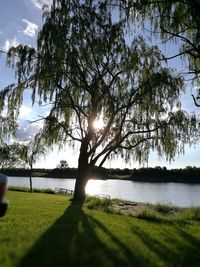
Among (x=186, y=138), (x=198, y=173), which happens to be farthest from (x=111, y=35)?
(x=198, y=173)

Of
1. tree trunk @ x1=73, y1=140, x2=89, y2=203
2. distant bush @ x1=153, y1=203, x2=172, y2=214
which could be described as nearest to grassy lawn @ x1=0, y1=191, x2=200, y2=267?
distant bush @ x1=153, y1=203, x2=172, y2=214

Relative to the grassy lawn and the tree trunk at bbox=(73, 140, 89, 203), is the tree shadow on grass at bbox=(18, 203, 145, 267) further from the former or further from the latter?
the tree trunk at bbox=(73, 140, 89, 203)

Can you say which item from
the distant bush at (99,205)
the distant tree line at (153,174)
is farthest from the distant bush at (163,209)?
the distant tree line at (153,174)

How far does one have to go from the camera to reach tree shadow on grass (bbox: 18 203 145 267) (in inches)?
226

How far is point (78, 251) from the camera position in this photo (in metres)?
6.40

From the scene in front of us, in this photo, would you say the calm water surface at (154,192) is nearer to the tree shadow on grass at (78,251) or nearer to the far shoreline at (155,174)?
the far shoreline at (155,174)

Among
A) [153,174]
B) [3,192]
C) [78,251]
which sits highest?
[153,174]

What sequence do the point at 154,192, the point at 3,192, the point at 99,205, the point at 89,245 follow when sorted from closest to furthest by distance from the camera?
the point at 3,192, the point at 89,245, the point at 99,205, the point at 154,192

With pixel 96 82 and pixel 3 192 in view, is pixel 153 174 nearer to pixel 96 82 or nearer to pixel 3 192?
pixel 96 82

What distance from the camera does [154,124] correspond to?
65.5 feet

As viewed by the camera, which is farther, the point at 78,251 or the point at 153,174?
the point at 153,174

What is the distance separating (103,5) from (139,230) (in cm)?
1305

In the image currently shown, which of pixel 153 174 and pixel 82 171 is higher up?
pixel 153 174

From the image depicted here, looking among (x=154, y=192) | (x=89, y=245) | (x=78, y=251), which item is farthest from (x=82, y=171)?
(x=154, y=192)
